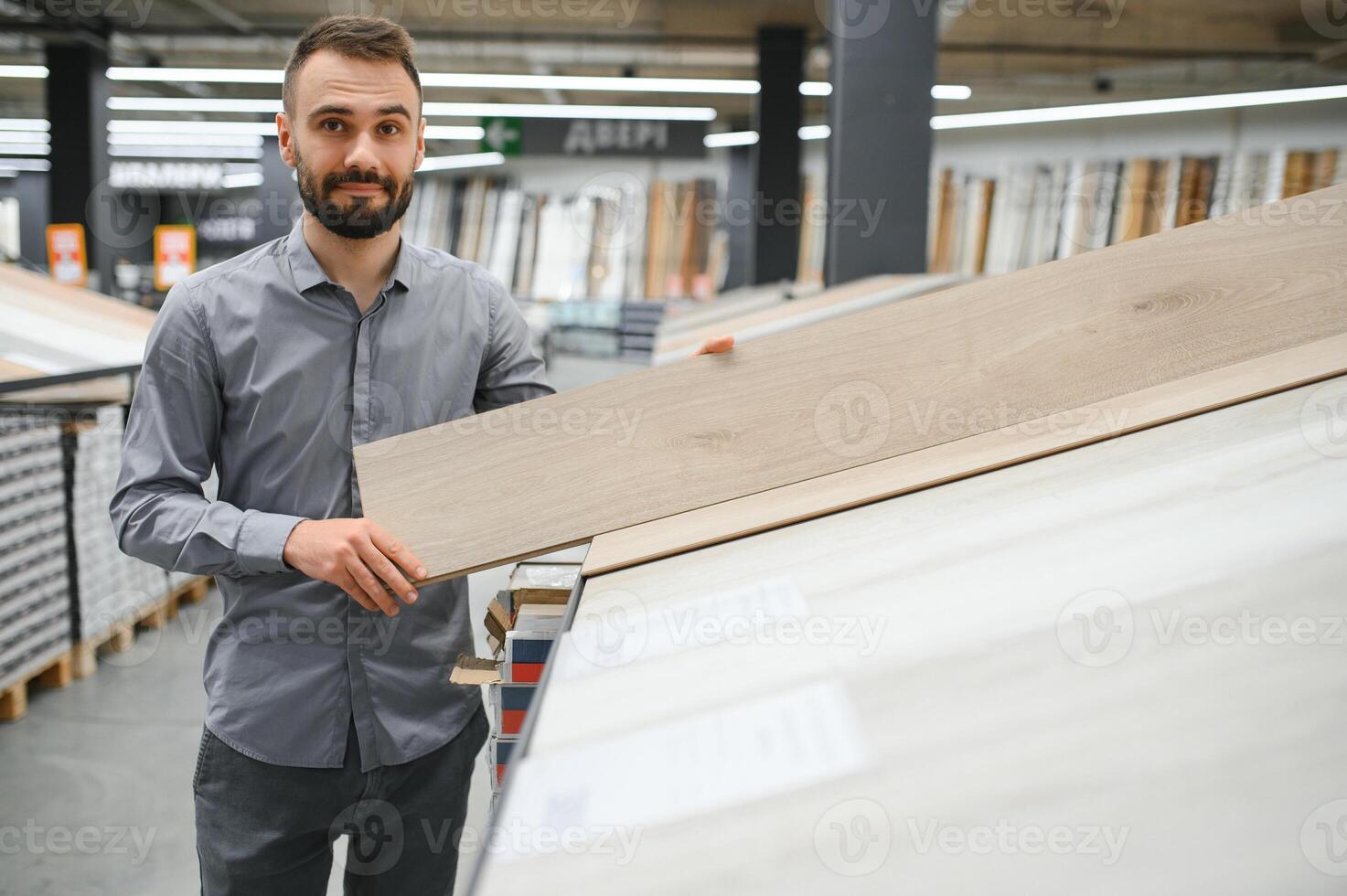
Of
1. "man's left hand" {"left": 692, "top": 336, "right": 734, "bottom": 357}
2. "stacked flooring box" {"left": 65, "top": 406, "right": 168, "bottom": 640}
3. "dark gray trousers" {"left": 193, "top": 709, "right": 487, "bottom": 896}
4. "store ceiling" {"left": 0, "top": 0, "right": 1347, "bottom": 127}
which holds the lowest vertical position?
"stacked flooring box" {"left": 65, "top": 406, "right": 168, "bottom": 640}

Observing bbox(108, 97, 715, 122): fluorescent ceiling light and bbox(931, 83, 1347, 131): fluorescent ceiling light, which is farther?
bbox(108, 97, 715, 122): fluorescent ceiling light

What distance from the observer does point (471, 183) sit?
14.6 meters

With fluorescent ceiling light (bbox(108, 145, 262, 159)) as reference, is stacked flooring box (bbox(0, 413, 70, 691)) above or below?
below

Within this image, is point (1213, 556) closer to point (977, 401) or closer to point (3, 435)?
point (977, 401)

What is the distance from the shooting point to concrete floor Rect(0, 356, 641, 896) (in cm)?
276

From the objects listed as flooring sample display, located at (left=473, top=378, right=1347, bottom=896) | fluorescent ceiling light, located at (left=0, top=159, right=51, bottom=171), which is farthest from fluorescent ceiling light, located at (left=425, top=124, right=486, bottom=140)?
flooring sample display, located at (left=473, top=378, right=1347, bottom=896)

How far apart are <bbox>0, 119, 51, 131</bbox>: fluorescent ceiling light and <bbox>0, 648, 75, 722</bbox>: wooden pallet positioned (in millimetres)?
12925

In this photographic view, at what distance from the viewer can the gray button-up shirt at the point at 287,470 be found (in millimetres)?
1427

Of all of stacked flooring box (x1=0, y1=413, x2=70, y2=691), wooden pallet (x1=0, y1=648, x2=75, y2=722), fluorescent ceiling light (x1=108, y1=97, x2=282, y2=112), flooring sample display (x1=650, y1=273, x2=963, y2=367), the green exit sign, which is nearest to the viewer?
stacked flooring box (x1=0, y1=413, x2=70, y2=691)

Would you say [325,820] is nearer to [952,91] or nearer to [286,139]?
[286,139]

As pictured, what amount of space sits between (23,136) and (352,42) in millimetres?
17293

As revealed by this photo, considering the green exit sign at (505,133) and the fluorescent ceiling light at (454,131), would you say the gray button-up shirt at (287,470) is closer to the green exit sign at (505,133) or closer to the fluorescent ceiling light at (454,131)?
the green exit sign at (505,133)

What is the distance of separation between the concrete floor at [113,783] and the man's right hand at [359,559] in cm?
114

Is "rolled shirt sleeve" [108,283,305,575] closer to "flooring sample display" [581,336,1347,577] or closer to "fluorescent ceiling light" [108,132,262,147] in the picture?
"flooring sample display" [581,336,1347,577]
